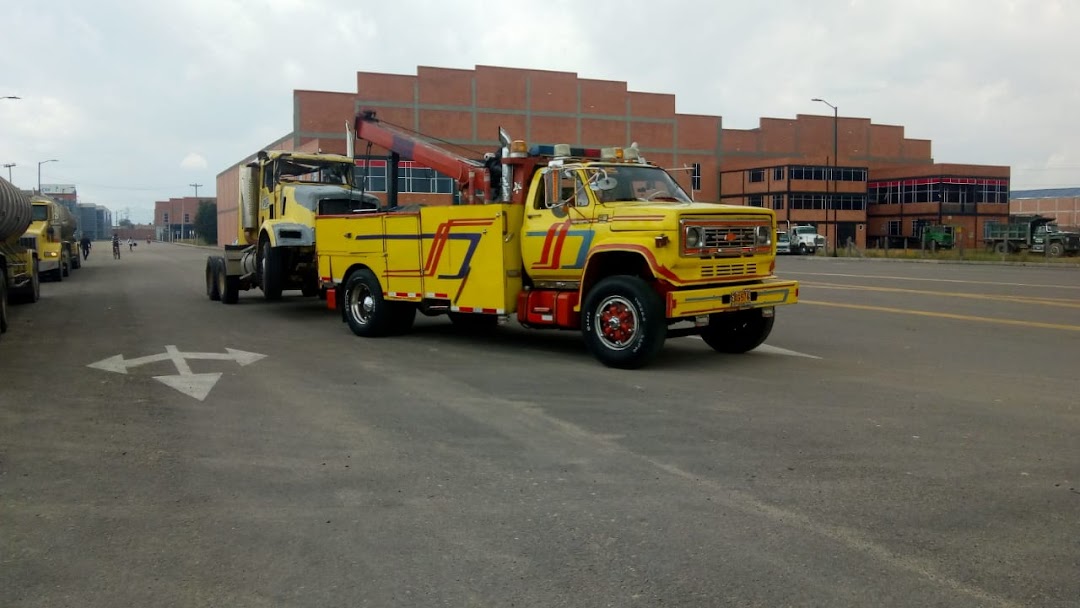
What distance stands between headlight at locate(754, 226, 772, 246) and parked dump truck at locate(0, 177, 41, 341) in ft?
37.8

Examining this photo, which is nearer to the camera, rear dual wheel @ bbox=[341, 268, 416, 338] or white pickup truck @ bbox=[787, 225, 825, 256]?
rear dual wheel @ bbox=[341, 268, 416, 338]

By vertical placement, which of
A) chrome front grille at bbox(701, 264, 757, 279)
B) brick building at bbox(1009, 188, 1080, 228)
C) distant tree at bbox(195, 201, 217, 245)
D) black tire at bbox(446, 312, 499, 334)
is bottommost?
black tire at bbox(446, 312, 499, 334)

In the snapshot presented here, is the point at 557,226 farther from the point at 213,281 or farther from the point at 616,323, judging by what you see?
the point at 213,281

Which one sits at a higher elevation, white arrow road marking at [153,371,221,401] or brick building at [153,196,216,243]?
brick building at [153,196,216,243]

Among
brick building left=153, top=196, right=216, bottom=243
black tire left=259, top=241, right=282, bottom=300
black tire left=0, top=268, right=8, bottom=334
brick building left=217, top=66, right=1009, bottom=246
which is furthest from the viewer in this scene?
brick building left=153, top=196, right=216, bottom=243

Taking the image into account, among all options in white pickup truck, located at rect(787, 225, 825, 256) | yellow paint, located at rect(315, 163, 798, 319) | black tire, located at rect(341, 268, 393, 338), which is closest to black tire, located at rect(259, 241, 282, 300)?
black tire, located at rect(341, 268, 393, 338)

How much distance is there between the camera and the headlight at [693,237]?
984 centimetres

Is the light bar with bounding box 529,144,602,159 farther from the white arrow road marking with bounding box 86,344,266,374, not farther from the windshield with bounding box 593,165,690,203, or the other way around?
Answer: the white arrow road marking with bounding box 86,344,266,374

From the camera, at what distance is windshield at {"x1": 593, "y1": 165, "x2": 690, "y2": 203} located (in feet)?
35.6

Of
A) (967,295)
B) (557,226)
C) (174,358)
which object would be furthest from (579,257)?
(967,295)


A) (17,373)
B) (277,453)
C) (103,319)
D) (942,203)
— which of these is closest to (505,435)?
(277,453)

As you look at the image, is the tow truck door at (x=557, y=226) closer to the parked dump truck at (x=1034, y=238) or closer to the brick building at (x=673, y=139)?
the parked dump truck at (x=1034, y=238)

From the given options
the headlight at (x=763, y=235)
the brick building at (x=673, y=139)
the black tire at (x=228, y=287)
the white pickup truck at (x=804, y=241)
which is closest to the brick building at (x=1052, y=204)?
the brick building at (x=673, y=139)

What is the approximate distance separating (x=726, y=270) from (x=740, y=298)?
36cm
